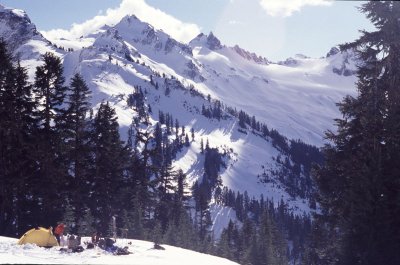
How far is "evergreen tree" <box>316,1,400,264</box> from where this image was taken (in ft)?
93.4

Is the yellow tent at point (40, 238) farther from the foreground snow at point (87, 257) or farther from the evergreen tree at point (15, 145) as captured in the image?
the evergreen tree at point (15, 145)

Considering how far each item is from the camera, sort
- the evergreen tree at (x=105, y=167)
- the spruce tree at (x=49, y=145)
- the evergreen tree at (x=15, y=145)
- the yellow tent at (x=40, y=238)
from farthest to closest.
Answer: the evergreen tree at (x=105, y=167)
the spruce tree at (x=49, y=145)
the evergreen tree at (x=15, y=145)
the yellow tent at (x=40, y=238)

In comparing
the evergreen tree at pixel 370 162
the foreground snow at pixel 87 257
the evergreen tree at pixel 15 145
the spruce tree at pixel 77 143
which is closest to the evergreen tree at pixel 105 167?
the spruce tree at pixel 77 143

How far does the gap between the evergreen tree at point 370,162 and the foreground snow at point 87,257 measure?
27.5ft

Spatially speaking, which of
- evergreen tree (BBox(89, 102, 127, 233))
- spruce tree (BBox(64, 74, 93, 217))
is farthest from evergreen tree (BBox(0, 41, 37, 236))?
evergreen tree (BBox(89, 102, 127, 233))

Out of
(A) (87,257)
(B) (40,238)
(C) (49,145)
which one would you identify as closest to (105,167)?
(C) (49,145)

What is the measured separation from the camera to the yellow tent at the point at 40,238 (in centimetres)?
2770

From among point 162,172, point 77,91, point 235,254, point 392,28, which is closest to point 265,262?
point 235,254

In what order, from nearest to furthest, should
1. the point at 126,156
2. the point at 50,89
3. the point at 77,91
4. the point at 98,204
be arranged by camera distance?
the point at 50,89 → the point at 77,91 → the point at 98,204 → the point at 126,156

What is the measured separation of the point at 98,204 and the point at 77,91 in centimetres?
1097

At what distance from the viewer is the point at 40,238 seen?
28.1 m

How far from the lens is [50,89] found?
40.8 m

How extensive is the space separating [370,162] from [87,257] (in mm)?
17328

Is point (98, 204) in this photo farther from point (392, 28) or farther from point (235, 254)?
point (235, 254)
